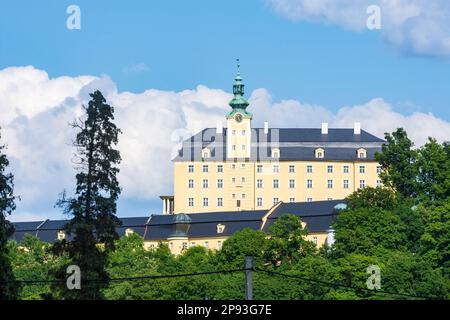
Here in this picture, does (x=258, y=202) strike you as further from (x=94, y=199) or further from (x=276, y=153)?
(x=94, y=199)

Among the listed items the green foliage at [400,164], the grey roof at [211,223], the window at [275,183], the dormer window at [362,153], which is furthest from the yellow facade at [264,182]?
the green foliage at [400,164]

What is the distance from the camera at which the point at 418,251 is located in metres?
114

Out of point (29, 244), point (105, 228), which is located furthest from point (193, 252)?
point (105, 228)

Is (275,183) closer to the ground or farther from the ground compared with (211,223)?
farther from the ground

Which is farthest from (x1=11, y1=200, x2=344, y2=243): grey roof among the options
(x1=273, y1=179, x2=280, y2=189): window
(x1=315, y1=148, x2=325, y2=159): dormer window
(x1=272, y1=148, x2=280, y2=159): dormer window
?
(x1=315, y1=148, x2=325, y2=159): dormer window

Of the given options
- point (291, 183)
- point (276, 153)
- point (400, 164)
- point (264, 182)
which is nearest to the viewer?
point (400, 164)

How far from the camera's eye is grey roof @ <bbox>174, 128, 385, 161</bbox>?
183m

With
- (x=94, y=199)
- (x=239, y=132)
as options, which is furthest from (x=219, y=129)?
(x=94, y=199)

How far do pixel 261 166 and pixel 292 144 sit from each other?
547cm

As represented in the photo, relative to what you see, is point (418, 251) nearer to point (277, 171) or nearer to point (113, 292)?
point (113, 292)

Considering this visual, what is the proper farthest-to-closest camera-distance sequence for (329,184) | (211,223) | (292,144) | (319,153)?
(292,144) → (319,153) → (329,184) → (211,223)

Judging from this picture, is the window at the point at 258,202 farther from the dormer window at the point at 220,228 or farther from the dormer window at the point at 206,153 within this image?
the dormer window at the point at 220,228

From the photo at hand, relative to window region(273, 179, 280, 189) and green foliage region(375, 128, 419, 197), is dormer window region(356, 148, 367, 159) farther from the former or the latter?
green foliage region(375, 128, 419, 197)

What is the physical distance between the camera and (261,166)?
7190 inches
